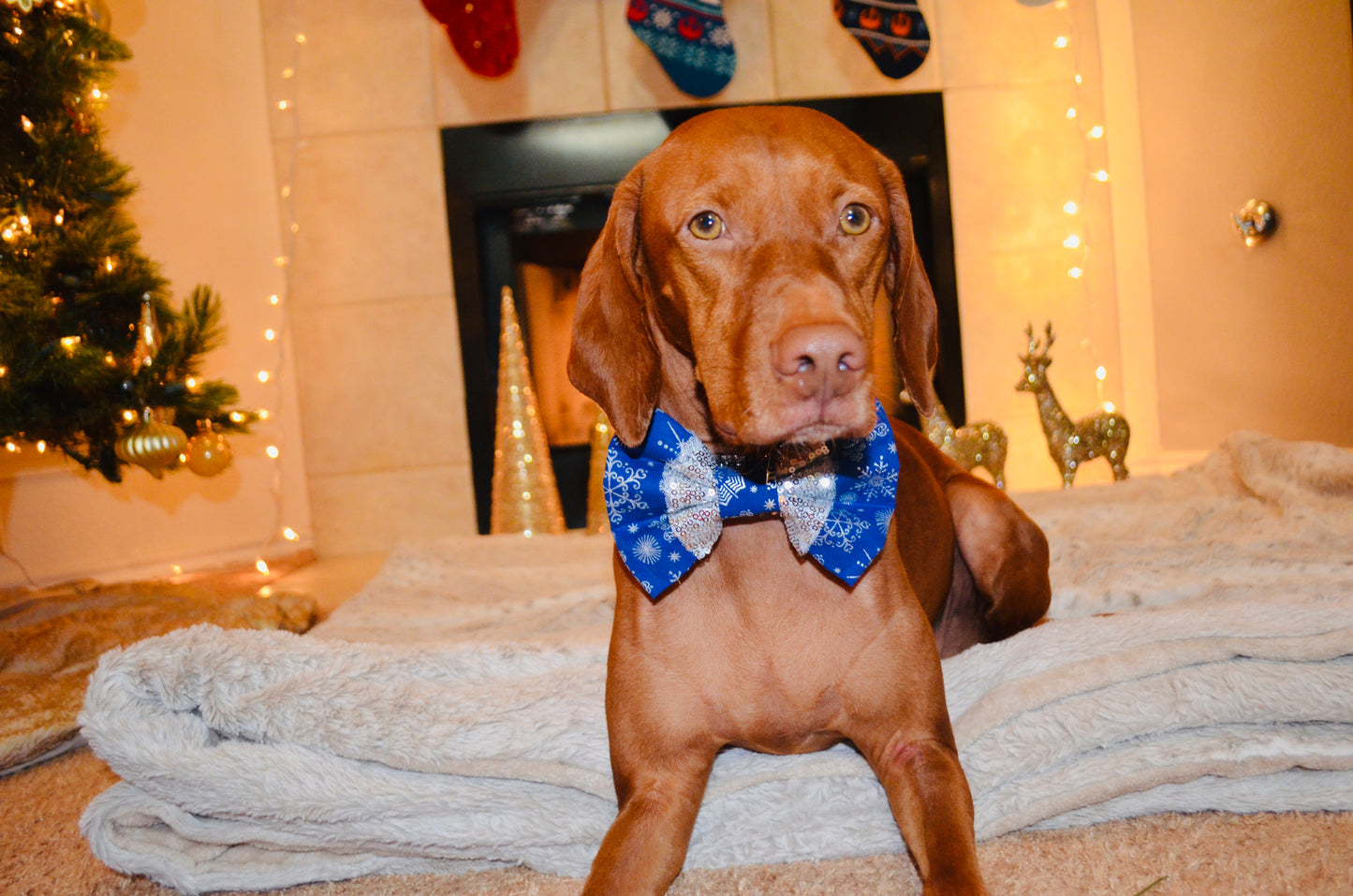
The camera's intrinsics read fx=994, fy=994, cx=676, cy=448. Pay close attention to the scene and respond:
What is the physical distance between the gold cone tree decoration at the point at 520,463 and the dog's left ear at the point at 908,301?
2.69 meters

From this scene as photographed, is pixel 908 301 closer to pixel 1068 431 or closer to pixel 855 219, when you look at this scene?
pixel 855 219

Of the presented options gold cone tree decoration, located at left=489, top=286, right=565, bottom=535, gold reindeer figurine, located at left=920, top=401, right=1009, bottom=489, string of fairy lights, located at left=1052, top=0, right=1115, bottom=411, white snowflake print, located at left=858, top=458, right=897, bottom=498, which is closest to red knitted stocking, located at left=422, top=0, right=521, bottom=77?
gold cone tree decoration, located at left=489, top=286, right=565, bottom=535

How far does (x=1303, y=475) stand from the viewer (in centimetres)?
254

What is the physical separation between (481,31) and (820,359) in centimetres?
377

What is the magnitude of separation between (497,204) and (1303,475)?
3480 millimetres

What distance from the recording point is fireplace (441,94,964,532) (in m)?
4.63

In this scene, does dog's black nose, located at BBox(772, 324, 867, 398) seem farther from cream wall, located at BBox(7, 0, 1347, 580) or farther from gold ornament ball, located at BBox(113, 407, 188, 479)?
cream wall, located at BBox(7, 0, 1347, 580)

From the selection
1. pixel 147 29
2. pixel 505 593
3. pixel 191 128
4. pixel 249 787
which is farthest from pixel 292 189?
pixel 249 787

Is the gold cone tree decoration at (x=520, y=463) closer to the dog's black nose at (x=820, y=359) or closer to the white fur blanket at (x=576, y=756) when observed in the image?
the white fur blanket at (x=576, y=756)

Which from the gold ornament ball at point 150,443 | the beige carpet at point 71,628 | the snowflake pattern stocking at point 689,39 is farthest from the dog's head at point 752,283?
the snowflake pattern stocking at point 689,39

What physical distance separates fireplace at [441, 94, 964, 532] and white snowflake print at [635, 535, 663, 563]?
3.27m

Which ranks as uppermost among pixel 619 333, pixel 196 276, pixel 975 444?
pixel 196 276

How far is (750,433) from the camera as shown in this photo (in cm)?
121

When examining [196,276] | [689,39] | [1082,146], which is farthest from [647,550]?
[1082,146]
